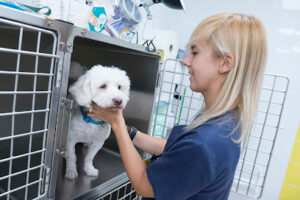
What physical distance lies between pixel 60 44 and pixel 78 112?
15.9 inches

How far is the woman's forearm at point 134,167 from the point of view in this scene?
22.6 inches

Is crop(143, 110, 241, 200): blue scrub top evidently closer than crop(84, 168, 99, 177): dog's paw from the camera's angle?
Yes

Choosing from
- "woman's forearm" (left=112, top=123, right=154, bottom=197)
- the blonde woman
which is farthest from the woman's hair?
"woman's forearm" (left=112, top=123, right=154, bottom=197)

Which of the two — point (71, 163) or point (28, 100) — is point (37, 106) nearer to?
point (28, 100)

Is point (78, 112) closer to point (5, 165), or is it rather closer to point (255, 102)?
point (5, 165)

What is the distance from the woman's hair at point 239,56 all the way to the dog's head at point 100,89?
31 cm

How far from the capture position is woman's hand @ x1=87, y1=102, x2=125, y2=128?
0.70 metres

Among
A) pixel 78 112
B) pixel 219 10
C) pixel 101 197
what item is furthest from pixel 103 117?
pixel 219 10

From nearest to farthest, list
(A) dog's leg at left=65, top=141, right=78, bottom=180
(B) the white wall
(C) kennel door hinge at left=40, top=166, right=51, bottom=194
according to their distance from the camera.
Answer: (C) kennel door hinge at left=40, top=166, right=51, bottom=194, (A) dog's leg at left=65, top=141, right=78, bottom=180, (B) the white wall

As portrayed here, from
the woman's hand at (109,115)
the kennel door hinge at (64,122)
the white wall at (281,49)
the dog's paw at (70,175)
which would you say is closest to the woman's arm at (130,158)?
the woman's hand at (109,115)

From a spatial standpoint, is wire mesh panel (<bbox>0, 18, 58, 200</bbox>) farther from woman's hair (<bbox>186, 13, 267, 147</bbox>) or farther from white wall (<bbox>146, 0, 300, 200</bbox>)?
white wall (<bbox>146, 0, 300, 200</bbox>)

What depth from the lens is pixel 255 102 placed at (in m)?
0.64

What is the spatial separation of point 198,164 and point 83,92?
1.62ft

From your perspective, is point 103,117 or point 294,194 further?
point 294,194
